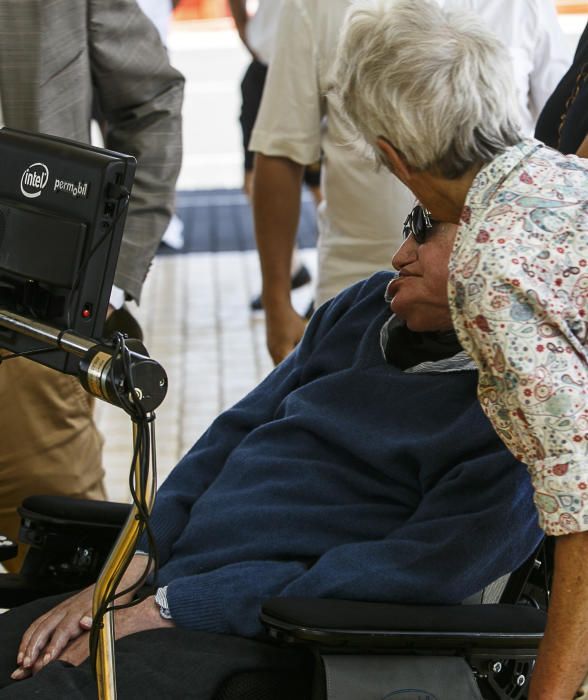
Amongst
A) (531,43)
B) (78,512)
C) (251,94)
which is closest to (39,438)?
(78,512)

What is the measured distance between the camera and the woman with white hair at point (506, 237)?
1345 mm

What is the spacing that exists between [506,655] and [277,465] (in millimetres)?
526

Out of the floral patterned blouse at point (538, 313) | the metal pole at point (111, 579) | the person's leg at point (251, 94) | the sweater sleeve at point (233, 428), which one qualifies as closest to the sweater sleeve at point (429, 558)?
the sweater sleeve at point (233, 428)

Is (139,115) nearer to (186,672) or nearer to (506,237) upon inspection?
(186,672)

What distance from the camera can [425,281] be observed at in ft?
5.82

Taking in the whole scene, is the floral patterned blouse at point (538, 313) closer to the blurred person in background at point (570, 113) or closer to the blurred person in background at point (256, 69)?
the blurred person in background at point (570, 113)

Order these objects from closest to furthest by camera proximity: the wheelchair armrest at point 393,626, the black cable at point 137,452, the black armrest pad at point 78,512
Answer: the black cable at point 137,452 < the wheelchair armrest at point 393,626 < the black armrest pad at point 78,512

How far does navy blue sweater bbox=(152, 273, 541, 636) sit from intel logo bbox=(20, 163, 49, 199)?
30.0 inches

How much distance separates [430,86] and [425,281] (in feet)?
1.10

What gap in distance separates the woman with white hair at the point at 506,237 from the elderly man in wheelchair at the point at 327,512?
23 centimetres

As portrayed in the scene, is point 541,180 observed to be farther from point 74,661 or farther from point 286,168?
point 286,168

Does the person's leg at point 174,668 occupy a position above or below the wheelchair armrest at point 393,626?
below

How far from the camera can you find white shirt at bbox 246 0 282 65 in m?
4.42

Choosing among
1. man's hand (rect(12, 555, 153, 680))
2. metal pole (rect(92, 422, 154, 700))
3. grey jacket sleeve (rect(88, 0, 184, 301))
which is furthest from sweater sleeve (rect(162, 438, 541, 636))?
grey jacket sleeve (rect(88, 0, 184, 301))
